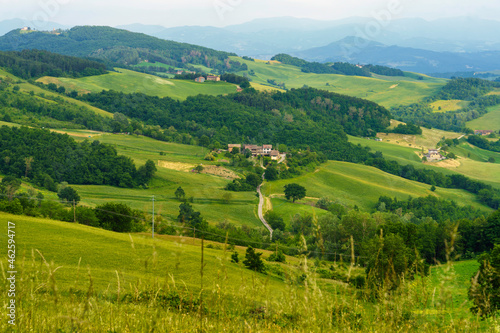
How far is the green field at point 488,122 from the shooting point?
427ft

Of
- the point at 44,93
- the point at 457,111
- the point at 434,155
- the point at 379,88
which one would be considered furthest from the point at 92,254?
the point at 379,88

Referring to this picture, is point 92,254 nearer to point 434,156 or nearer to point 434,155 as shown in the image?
point 434,156

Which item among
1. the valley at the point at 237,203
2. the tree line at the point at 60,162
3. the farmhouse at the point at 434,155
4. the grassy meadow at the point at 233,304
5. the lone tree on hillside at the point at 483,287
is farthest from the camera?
the farmhouse at the point at 434,155

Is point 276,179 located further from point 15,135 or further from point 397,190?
point 15,135

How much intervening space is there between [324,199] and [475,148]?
7396 cm

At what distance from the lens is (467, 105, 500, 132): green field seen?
130m

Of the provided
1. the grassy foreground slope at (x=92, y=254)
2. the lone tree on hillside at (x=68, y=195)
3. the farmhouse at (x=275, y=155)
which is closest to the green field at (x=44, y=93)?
the farmhouse at (x=275, y=155)

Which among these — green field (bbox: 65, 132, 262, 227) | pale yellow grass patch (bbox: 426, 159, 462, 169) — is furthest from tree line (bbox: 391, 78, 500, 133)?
green field (bbox: 65, 132, 262, 227)

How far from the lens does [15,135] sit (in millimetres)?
70000

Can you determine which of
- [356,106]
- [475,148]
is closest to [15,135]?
[356,106]

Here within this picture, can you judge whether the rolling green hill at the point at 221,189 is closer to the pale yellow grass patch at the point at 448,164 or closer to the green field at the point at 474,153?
the pale yellow grass patch at the point at 448,164

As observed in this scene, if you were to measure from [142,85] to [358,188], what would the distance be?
93165mm

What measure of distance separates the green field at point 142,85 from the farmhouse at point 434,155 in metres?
70.2

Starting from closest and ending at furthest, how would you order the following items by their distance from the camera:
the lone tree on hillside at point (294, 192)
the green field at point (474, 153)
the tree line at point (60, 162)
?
the lone tree on hillside at point (294, 192) → the tree line at point (60, 162) → the green field at point (474, 153)
